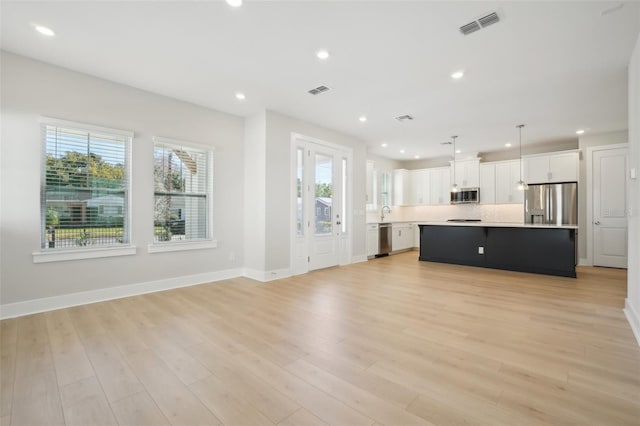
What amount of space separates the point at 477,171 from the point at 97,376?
30.1 ft

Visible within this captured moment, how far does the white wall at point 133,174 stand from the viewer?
3301 mm

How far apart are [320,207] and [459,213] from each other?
5382 mm

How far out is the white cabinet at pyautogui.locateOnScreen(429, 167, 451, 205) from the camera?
29.7ft

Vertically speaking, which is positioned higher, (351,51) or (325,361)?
(351,51)

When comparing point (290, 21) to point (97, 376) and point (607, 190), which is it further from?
Result: point (607, 190)

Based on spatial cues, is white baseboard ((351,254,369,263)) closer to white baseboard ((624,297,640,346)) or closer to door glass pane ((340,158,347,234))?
door glass pane ((340,158,347,234))

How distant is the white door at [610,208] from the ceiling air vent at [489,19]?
590cm

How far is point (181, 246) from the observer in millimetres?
4668

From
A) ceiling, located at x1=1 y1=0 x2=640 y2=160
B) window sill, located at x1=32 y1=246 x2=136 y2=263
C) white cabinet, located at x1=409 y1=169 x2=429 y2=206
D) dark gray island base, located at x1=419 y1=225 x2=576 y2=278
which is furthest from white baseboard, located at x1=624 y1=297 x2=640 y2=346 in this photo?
white cabinet, located at x1=409 y1=169 x2=429 y2=206

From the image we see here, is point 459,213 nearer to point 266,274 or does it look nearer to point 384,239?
point 384,239

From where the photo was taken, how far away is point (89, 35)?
2.98 m

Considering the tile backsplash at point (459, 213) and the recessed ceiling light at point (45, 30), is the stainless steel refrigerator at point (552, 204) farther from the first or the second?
the recessed ceiling light at point (45, 30)

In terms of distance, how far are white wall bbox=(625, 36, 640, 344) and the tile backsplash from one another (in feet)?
17.4

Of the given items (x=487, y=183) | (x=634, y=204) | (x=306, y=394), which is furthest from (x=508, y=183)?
(x=306, y=394)
